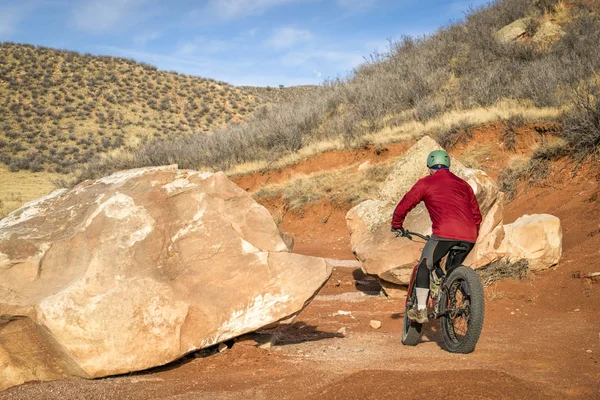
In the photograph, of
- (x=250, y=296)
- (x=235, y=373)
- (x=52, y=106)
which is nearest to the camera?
(x=235, y=373)

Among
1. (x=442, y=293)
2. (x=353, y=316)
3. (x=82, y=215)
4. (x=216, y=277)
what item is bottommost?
(x=353, y=316)

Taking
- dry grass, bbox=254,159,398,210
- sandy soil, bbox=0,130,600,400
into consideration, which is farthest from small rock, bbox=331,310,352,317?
dry grass, bbox=254,159,398,210

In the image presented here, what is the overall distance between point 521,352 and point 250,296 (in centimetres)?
282

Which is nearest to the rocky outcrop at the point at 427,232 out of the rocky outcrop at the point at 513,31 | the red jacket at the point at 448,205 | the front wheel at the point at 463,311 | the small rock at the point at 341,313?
the small rock at the point at 341,313

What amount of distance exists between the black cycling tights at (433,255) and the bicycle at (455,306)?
0.17 feet

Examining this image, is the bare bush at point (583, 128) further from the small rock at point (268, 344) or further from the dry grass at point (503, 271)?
the small rock at point (268, 344)

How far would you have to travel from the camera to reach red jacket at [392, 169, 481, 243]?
18.9ft

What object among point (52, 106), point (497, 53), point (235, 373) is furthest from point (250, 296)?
point (52, 106)

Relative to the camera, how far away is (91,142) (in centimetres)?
4153

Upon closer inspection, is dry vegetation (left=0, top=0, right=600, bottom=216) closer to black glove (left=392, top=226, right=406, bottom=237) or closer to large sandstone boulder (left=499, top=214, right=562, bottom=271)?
large sandstone boulder (left=499, top=214, right=562, bottom=271)

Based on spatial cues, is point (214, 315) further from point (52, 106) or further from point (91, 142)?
point (52, 106)

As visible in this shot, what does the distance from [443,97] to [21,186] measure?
78.2 ft

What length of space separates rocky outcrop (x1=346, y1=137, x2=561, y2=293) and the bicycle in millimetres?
2881

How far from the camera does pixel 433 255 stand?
5.90m
